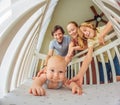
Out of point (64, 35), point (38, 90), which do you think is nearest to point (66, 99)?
point (38, 90)

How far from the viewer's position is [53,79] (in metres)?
0.79

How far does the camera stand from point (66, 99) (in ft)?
2.47

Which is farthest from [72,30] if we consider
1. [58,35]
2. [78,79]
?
[78,79]

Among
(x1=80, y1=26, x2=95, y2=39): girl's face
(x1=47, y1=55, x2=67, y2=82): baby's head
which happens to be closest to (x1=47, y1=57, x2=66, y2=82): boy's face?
(x1=47, y1=55, x2=67, y2=82): baby's head

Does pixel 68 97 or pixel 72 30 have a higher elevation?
pixel 72 30

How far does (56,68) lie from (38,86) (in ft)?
0.25

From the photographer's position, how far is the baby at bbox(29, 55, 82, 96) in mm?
772

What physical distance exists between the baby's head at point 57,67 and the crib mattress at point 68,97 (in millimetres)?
45

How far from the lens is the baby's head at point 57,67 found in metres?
0.77

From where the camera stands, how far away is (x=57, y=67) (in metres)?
0.77

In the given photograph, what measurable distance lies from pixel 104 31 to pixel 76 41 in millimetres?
89

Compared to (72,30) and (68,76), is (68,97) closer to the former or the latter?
(68,76)

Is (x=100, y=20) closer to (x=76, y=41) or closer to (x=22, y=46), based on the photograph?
(x=76, y=41)

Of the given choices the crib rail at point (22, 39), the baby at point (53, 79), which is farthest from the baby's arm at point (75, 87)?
the crib rail at point (22, 39)
